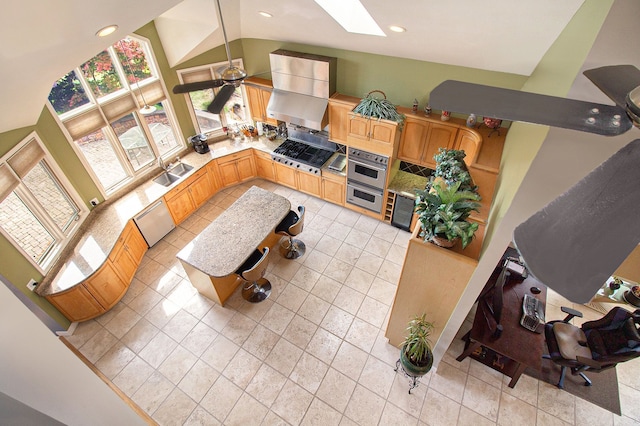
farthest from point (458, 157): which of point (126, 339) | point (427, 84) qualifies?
point (126, 339)

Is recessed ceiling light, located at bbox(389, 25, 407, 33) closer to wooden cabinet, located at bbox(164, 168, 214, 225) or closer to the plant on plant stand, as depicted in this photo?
the plant on plant stand

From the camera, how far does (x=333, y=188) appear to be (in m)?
6.19

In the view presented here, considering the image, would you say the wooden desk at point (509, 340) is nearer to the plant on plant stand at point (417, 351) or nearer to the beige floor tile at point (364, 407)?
the plant on plant stand at point (417, 351)

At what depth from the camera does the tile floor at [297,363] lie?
3.62m

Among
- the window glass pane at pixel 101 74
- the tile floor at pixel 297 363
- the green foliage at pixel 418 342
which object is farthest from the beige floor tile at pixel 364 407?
the window glass pane at pixel 101 74

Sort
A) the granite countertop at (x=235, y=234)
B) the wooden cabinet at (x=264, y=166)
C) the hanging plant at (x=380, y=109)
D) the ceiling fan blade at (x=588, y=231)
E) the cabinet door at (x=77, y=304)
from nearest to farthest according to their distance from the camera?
the ceiling fan blade at (x=588, y=231), the cabinet door at (x=77, y=304), the granite countertop at (x=235, y=234), the hanging plant at (x=380, y=109), the wooden cabinet at (x=264, y=166)

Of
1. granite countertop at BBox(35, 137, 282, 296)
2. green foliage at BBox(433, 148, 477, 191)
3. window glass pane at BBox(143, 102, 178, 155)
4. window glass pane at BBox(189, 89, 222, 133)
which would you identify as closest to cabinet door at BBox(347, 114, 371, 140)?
green foliage at BBox(433, 148, 477, 191)

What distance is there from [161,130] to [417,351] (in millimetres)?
5754

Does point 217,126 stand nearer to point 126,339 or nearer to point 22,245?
point 22,245

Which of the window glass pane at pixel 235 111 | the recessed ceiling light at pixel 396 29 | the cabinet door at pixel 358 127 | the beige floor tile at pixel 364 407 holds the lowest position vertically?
the beige floor tile at pixel 364 407

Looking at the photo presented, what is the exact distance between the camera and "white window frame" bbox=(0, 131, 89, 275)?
12.2 ft

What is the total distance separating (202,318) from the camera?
14.9 ft

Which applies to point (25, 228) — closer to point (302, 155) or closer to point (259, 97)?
point (259, 97)

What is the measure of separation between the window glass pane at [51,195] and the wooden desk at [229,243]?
192 centimetres
